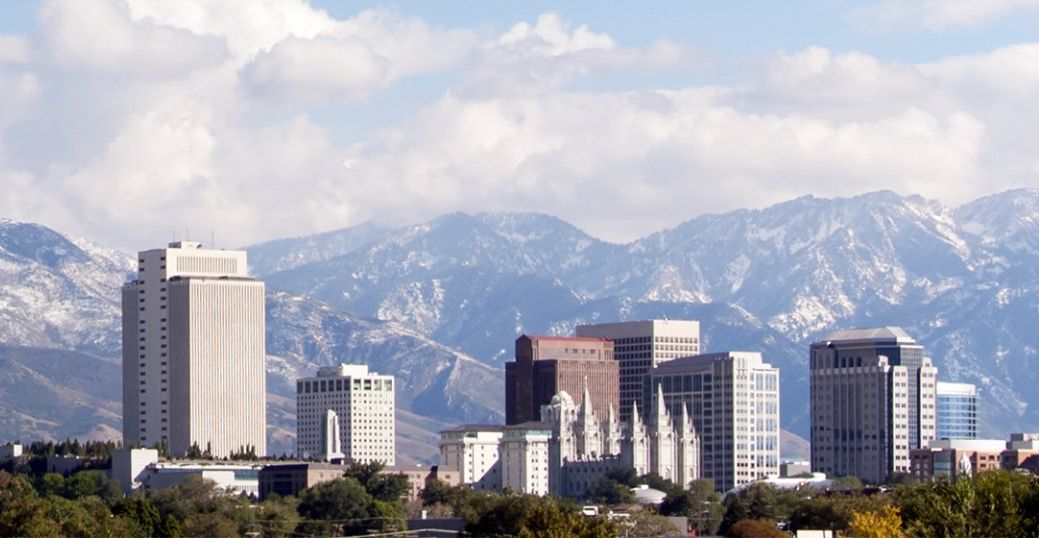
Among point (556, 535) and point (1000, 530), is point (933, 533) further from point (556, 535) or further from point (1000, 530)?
point (556, 535)

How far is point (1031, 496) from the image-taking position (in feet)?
609

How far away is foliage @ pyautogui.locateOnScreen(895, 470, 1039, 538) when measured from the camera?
168 m

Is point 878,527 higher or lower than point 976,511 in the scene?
lower

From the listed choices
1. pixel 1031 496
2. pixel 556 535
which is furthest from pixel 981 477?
pixel 556 535

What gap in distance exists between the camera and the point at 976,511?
17212 cm

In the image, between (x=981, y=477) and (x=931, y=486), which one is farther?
(x=931, y=486)

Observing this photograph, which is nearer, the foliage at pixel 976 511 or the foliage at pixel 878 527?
the foliage at pixel 878 527

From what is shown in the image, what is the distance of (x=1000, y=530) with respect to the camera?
172 m

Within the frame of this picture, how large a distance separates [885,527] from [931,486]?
29.0m

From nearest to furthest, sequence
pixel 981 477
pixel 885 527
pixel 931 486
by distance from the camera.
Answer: pixel 885 527 → pixel 981 477 → pixel 931 486

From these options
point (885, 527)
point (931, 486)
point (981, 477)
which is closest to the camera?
point (885, 527)

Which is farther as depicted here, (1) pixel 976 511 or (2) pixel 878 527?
(1) pixel 976 511

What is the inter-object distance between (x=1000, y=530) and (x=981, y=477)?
9643mm

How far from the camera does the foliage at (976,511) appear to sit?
553ft
